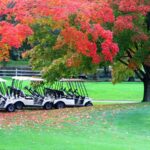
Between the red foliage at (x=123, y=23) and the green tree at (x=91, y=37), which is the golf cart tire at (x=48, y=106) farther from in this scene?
the red foliage at (x=123, y=23)

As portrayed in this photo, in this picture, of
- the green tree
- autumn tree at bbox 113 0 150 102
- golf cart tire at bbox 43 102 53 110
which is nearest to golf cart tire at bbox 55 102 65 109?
golf cart tire at bbox 43 102 53 110

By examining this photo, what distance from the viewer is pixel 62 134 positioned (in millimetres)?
Answer: 13430

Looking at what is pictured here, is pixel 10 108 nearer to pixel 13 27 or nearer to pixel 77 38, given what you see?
pixel 77 38

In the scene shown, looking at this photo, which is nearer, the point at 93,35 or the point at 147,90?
the point at 93,35

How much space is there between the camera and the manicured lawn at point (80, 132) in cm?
1141

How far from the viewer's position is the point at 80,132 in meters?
13.9

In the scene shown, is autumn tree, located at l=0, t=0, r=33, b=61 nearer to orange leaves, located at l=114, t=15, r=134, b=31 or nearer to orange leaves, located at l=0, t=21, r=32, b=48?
orange leaves, located at l=0, t=21, r=32, b=48

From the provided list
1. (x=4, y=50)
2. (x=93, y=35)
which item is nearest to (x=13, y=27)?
(x=4, y=50)

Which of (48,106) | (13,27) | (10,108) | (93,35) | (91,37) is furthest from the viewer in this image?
(48,106)

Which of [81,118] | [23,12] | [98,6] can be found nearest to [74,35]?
[98,6]

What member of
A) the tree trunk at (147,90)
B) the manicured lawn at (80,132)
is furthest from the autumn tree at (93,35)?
the manicured lawn at (80,132)

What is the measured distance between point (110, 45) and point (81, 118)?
5189mm

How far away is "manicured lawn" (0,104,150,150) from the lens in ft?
37.4

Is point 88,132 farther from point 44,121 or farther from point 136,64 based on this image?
point 136,64
